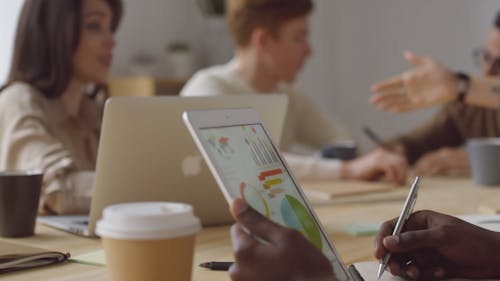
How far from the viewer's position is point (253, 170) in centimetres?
76

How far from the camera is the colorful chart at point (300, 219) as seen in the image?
0.75 meters

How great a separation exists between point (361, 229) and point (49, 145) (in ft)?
2.39

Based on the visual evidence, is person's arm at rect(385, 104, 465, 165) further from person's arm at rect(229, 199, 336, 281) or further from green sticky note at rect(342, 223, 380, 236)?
person's arm at rect(229, 199, 336, 281)

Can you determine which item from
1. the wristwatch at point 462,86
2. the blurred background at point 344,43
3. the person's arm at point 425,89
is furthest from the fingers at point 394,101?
the blurred background at point 344,43

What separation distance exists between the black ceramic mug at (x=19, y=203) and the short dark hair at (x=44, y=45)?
23.2 inches

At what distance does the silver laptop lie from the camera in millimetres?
1078

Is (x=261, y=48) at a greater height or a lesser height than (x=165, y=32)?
lesser

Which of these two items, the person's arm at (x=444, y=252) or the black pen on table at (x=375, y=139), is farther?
the black pen on table at (x=375, y=139)

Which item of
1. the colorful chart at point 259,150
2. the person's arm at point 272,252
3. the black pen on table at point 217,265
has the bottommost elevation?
the black pen on table at point 217,265

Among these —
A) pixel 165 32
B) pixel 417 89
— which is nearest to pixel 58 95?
pixel 417 89

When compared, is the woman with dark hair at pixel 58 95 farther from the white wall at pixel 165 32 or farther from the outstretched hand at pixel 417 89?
the white wall at pixel 165 32

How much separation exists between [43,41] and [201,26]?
2.18 metres

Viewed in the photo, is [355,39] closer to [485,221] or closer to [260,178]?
[485,221]

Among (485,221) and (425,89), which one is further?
(425,89)
